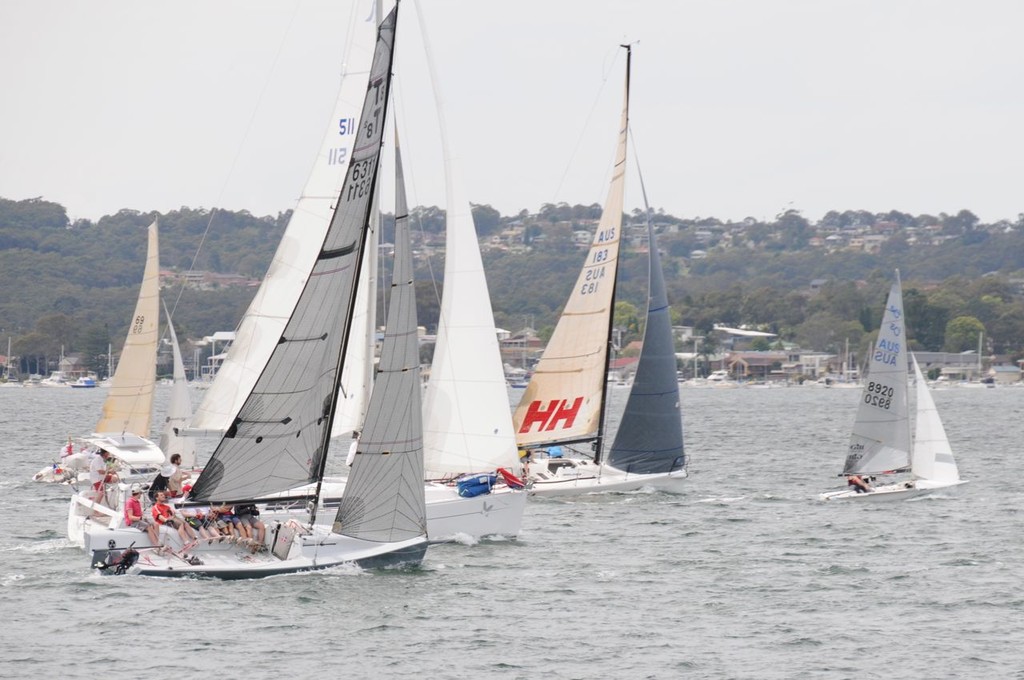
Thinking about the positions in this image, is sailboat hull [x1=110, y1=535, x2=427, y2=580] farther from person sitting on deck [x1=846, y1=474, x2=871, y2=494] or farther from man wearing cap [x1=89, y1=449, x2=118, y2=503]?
person sitting on deck [x1=846, y1=474, x2=871, y2=494]

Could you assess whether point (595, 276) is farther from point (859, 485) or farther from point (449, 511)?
point (449, 511)

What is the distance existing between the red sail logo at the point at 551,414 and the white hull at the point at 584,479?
82cm

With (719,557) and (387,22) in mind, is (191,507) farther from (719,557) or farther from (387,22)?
(719,557)

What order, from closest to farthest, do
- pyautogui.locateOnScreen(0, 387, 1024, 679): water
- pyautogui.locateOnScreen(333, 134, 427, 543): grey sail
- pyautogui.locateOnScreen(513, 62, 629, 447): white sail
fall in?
1. pyautogui.locateOnScreen(0, 387, 1024, 679): water
2. pyautogui.locateOnScreen(333, 134, 427, 543): grey sail
3. pyautogui.locateOnScreen(513, 62, 629, 447): white sail

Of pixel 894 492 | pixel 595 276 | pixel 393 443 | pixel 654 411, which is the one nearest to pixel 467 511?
pixel 393 443

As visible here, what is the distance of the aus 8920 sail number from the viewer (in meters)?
37.4

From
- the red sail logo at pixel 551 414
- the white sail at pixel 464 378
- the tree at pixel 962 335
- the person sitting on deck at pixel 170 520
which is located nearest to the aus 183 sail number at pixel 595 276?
the red sail logo at pixel 551 414

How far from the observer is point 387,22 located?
78.1 feet

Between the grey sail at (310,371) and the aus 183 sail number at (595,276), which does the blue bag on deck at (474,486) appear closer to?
the grey sail at (310,371)

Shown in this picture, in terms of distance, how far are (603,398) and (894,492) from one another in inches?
270

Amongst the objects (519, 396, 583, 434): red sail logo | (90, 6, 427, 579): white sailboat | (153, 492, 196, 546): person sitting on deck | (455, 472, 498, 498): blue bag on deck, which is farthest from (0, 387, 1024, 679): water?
(519, 396, 583, 434): red sail logo

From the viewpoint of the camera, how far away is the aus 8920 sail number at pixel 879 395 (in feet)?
123

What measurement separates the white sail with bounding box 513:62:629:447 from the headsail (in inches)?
31.5

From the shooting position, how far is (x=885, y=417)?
1464 inches
